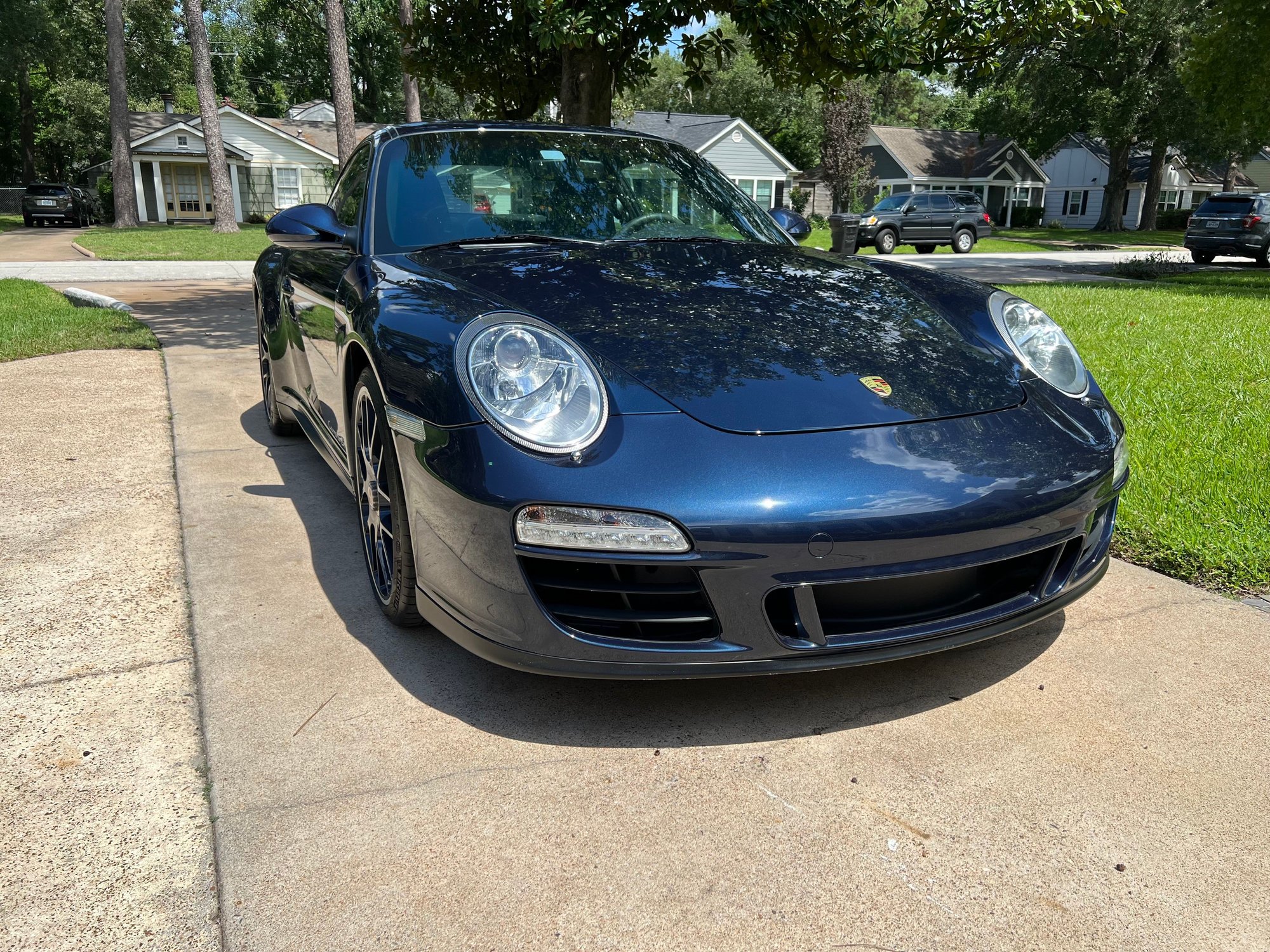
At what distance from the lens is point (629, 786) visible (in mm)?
2127

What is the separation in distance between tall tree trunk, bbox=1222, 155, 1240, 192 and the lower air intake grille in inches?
2055

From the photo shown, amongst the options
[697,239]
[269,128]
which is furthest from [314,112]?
[697,239]

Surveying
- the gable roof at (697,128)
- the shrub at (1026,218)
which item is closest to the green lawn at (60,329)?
the gable roof at (697,128)

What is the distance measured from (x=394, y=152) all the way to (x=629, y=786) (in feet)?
7.83

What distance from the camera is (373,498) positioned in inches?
115

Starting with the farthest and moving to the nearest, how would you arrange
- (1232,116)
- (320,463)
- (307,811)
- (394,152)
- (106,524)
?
(1232,116)
(320,463)
(106,524)
(394,152)
(307,811)

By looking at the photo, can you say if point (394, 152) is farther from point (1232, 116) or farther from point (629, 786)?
point (1232, 116)

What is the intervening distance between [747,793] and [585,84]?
7714 mm

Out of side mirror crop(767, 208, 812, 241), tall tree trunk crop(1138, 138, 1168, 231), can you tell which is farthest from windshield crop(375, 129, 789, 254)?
tall tree trunk crop(1138, 138, 1168, 231)

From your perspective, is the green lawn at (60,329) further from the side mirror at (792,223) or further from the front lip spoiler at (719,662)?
the front lip spoiler at (719,662)

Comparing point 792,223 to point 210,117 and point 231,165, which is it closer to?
point 210,117

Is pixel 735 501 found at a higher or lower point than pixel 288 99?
lower

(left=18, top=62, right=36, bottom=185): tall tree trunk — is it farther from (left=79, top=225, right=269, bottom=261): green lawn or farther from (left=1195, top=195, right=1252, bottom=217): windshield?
(left=1195, top=195, right=1252, bottom=217): windshield

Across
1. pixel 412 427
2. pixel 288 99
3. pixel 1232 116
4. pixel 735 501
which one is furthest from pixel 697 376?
pixel 288 99
